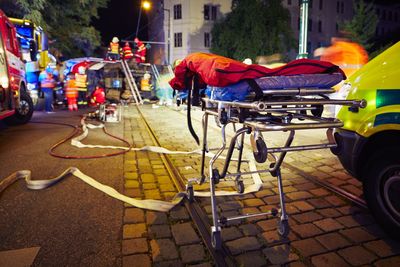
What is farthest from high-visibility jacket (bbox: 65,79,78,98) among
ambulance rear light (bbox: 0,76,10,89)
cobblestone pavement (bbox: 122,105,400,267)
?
cobblestone pavement (bbox: 122,105,400,267)

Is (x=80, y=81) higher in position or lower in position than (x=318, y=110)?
higher

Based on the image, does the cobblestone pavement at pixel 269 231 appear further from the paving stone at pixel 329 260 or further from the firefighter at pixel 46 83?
the firefighter at pixel 46 83

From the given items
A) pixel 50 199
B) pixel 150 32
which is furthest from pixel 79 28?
pixel 150 32

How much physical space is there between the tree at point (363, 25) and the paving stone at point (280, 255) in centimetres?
3746

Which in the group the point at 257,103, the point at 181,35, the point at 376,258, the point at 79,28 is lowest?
the point at 376,258

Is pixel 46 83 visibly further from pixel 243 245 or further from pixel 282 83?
pixel 282 83

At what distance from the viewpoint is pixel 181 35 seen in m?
40.2

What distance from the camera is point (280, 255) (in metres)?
2.51

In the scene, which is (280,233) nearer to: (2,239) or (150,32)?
(2,239)

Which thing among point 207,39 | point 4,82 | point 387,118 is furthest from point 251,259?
point 207,39

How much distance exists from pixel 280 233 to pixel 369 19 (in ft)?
126

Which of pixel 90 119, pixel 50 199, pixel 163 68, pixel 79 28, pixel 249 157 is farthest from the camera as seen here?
pixel 163 68

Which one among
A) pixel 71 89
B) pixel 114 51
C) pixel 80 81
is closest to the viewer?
pixel 71 89

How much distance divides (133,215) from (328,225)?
204cm
